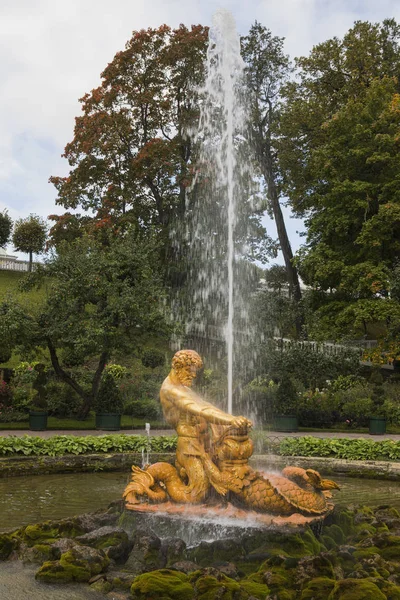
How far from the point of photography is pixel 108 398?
1955 cm

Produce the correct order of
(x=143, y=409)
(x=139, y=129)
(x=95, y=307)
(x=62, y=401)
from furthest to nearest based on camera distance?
(x=139, y=129) < (x=143, y=409) < (x=62, y=401) < (x=95, y=307)

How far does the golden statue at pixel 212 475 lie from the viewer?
21.5ft

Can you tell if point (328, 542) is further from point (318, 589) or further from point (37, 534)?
point (37, 534)

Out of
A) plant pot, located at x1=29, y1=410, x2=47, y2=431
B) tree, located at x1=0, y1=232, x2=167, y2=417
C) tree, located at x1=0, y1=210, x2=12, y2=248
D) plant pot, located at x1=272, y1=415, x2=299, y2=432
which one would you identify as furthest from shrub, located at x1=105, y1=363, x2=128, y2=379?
tree, located at x1=0, y1=210, x2=12, y2=248

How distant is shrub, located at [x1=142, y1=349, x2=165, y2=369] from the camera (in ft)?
92.0

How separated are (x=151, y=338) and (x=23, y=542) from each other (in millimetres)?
12589

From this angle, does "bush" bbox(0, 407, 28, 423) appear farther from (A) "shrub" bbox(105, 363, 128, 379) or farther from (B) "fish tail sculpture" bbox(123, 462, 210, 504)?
(B) "fish tail sculpture" bbox(123, 462, 210, 504)

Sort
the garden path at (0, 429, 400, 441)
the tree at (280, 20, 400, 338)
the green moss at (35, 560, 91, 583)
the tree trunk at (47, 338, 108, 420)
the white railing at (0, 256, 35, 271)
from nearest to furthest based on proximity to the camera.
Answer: the green moss at (35, 560, 91, 583)
the garden path at (0, 429, 400, 441)
the tree trunk at (47, 338, 108, 420)
the tree at (280, 20, 400, 338)
the white railing at (0, 256, 35, 271)

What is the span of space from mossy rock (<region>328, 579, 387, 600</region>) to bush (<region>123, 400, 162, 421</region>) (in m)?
14.9

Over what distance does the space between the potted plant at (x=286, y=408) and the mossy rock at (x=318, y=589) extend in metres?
13.4

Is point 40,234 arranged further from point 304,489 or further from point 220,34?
point 304,489

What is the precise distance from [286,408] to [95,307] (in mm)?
6387

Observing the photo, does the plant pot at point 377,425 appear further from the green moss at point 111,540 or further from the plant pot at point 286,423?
the green moss at point 111,540

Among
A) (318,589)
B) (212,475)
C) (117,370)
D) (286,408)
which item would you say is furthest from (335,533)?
(117,370)
